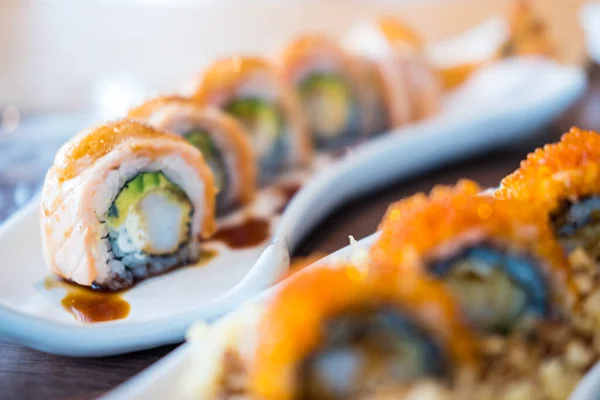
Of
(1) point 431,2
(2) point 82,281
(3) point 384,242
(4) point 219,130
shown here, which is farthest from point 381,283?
(1) point 431,2

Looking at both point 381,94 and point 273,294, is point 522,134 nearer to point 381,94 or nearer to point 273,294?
point 381,94

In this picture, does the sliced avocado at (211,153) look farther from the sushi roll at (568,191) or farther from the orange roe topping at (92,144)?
the sushi roll at (568,191)

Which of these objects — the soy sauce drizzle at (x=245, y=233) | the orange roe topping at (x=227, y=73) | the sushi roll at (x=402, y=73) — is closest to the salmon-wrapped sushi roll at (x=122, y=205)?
the soy sauce drizzle at (x=245, y=233)

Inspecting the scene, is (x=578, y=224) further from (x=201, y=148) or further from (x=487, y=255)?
(x=201, y=148)

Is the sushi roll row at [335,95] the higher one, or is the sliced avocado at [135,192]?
the sushi roll row at [335,95]

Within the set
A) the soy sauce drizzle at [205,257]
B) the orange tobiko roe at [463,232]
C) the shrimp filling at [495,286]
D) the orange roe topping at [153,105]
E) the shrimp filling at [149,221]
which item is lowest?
the shrimp filling at [495,286]

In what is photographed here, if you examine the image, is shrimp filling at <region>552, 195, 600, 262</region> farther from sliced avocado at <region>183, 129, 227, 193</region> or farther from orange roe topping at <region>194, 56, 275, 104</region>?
orange roe topping at <region>194, 56, 275, 104</region>

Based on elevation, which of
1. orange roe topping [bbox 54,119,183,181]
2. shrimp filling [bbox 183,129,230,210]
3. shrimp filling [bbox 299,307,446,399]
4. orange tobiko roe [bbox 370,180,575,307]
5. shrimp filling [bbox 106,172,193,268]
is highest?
shrimp filling [bbox 183,129,230,210]

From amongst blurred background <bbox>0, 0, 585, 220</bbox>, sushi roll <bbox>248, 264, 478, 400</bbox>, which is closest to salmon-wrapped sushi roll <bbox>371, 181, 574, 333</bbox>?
sushi roll <bbox>248, 264, 478, 400</bbox>
